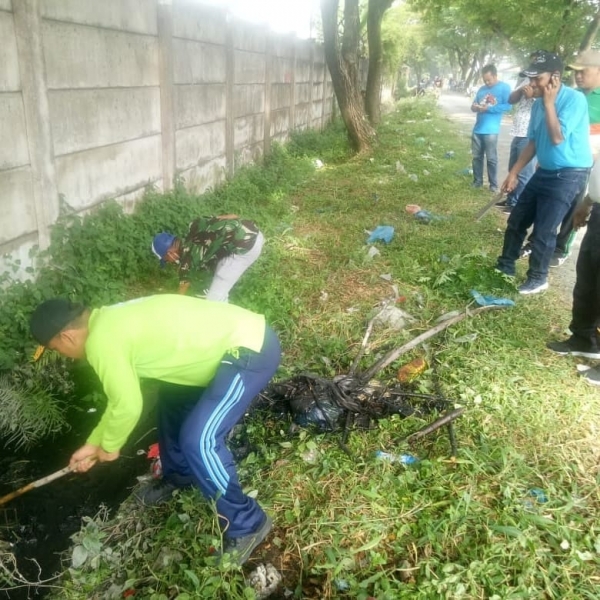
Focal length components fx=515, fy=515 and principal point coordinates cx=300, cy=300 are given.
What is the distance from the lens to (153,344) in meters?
2.04

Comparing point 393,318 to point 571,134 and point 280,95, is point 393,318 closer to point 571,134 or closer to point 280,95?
point 571,134

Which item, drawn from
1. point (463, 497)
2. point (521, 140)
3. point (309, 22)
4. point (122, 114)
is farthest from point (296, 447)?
point (309, 22)

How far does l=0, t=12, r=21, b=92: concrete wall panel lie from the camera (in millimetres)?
3092

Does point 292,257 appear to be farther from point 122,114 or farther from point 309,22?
point 309,22

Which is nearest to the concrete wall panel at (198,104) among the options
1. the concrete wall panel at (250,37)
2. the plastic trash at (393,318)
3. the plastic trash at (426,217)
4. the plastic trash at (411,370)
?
the concrete wall panel at (250,37)

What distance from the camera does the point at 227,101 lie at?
6.79 m

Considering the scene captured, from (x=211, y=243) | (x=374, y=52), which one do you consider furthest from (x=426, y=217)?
(x=374, y=52)

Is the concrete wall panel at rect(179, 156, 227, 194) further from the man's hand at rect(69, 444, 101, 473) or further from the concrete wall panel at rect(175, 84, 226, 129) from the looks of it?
the man's hand at rect(69, 444, 101, 473)

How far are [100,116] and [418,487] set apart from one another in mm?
3630

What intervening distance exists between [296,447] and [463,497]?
0.89 meters

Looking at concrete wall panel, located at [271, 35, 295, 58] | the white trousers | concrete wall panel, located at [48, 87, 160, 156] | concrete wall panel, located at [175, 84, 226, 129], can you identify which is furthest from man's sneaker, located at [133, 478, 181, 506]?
concrete wall panel, located at [271, 35, 295, 58]

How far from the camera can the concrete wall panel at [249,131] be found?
735 centimetres

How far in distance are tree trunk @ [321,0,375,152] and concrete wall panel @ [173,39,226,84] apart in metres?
4.17

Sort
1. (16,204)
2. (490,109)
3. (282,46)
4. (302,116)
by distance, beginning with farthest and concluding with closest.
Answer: (302,116), (282,46), (490,109), (16,204)
